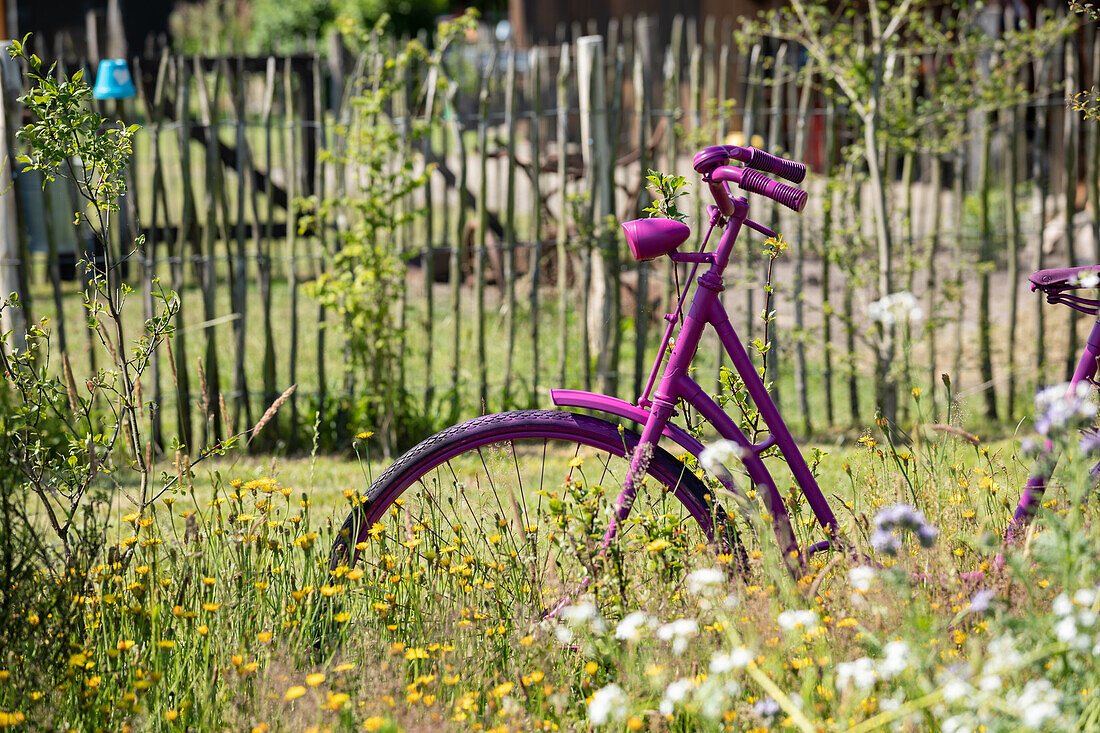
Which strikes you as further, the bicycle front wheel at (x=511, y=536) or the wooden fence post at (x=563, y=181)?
the wooden fence post at (x=563, y=181)

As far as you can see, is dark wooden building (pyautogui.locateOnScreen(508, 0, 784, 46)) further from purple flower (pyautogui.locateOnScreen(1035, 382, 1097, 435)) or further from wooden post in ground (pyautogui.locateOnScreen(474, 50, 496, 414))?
purple flower (pyautogui.locateOnScreen(1035, 382, 1097, 435))

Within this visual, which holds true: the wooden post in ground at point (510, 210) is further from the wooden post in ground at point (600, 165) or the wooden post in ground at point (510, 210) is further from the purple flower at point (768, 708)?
the purple flower at point (768, 708)

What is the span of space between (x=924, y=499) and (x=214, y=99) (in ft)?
11.4

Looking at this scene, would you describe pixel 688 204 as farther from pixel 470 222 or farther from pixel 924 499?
pixel 470 222

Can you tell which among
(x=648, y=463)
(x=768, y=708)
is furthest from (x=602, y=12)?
(x=768, y=708)

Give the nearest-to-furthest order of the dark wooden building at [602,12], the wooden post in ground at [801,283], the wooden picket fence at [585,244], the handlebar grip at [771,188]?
the handlebar grip at [771,188] < the wooden picket fence at [585,244] < the wooden post in ground at [801,283] < the dark wooden building at [602,12]

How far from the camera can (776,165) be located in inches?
96.1

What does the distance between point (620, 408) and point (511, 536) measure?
1.28 ft

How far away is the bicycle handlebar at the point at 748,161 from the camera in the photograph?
2404mm

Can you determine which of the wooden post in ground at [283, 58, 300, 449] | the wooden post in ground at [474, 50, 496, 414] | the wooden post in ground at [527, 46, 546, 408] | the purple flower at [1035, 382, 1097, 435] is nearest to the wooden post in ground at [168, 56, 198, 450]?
the wooden post in ground at [283, 58, 300, 449]

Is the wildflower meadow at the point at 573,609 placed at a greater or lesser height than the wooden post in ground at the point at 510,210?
Result: lesser

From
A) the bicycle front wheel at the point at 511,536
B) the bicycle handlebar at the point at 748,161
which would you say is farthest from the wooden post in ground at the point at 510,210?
the bicycle handlebar at the point at 748,161

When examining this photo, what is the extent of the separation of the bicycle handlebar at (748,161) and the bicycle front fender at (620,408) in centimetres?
54

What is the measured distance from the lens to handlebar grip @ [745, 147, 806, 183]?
2403 mm
